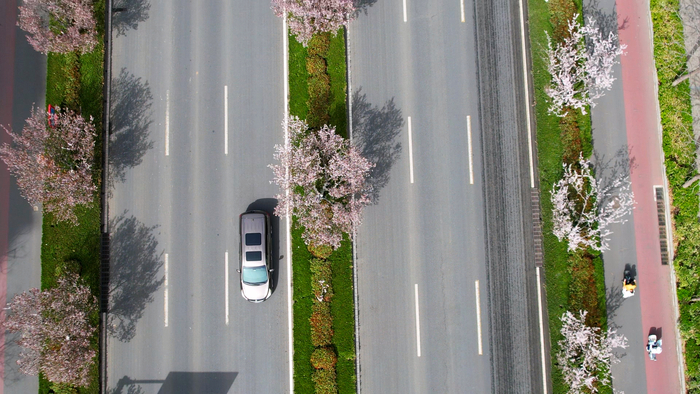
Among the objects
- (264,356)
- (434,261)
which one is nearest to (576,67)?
(434,261)

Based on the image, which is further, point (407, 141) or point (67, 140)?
point (407, 141)

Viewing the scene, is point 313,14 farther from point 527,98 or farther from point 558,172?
point 558,172

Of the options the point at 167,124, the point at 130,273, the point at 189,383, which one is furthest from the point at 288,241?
the point at 167,124

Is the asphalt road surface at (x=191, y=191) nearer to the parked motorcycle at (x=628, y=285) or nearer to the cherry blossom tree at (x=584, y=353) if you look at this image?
the cherry blossom tree at (x=584, y=353)

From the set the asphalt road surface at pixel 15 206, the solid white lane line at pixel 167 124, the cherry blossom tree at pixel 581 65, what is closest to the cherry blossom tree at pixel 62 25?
the asphalt road surface at pixel 15 206

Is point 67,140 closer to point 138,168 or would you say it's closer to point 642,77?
point 138,168

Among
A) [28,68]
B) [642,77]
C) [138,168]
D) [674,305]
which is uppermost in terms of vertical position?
[28,68]
